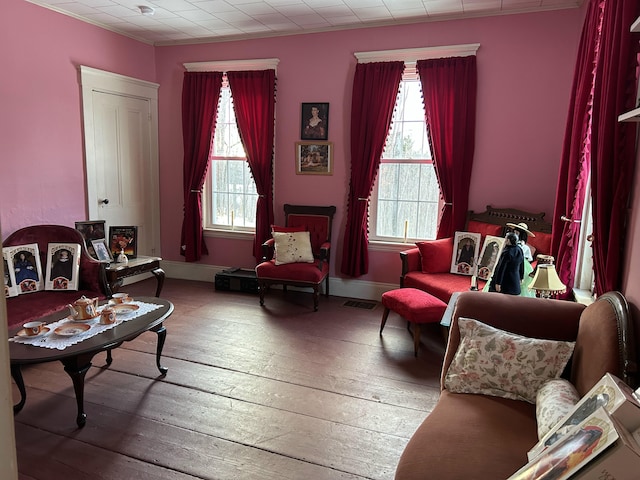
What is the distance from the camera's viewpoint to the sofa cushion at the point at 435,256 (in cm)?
423

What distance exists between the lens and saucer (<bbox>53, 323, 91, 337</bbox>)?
8.29 feet

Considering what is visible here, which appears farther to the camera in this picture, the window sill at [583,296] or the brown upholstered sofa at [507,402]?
the window sill at [583,296]

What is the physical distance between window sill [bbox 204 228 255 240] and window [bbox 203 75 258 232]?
53 mm

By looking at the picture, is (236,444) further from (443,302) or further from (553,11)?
(553,11)

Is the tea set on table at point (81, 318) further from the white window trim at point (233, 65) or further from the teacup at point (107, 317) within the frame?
the white window trim at point (233, 65)

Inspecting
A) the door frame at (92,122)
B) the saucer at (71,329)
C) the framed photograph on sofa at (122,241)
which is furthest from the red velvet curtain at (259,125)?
the saucer at (71,329)

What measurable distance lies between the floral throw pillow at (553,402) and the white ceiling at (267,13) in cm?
A: 338

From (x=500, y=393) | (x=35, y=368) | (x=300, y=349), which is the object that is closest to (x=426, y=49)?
(x=300, y=349)

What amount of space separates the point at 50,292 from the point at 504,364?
11.2 feet

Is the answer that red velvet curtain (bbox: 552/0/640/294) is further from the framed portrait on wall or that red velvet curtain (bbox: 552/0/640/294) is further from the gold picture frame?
the framed portrait on wall

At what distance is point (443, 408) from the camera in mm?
1915

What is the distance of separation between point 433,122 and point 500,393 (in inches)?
122

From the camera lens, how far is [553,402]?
5.69 ft

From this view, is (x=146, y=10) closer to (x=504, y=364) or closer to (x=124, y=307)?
(x=124, y=307)
